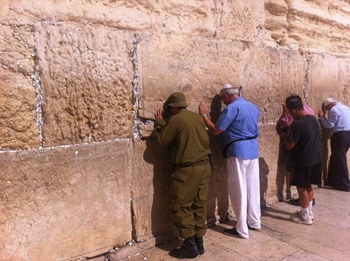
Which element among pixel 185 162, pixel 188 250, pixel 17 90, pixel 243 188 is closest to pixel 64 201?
pixel 17 90

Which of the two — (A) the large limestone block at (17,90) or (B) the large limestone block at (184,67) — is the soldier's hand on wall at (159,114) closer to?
(B) the large limestone block at (184,67)

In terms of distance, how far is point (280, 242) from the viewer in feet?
12.4

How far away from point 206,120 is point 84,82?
4.67 ft

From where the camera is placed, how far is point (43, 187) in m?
2.88

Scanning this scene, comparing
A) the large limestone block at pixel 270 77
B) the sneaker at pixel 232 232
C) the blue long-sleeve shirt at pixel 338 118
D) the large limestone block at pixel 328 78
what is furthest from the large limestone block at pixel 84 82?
the blue long-sleeve shirt at pixel 338 118

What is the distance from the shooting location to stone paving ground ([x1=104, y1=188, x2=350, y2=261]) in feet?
11.3

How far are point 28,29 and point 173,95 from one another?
142 cm

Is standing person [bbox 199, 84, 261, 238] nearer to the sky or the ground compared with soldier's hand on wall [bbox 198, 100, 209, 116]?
nearer to the ground

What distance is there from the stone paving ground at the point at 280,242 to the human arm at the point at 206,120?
1212 mm

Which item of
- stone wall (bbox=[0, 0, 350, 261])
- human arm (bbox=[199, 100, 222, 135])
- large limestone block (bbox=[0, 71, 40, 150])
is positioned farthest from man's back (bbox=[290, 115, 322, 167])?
large limestone block (bbox=[0, 71, 40, 150])

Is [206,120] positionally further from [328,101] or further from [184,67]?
[328,101]

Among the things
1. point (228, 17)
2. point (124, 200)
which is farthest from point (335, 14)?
point (124, 200)

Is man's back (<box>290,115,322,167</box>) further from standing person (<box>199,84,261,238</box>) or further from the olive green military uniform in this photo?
the olive green military uniform

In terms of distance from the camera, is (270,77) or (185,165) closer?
(185,165)
